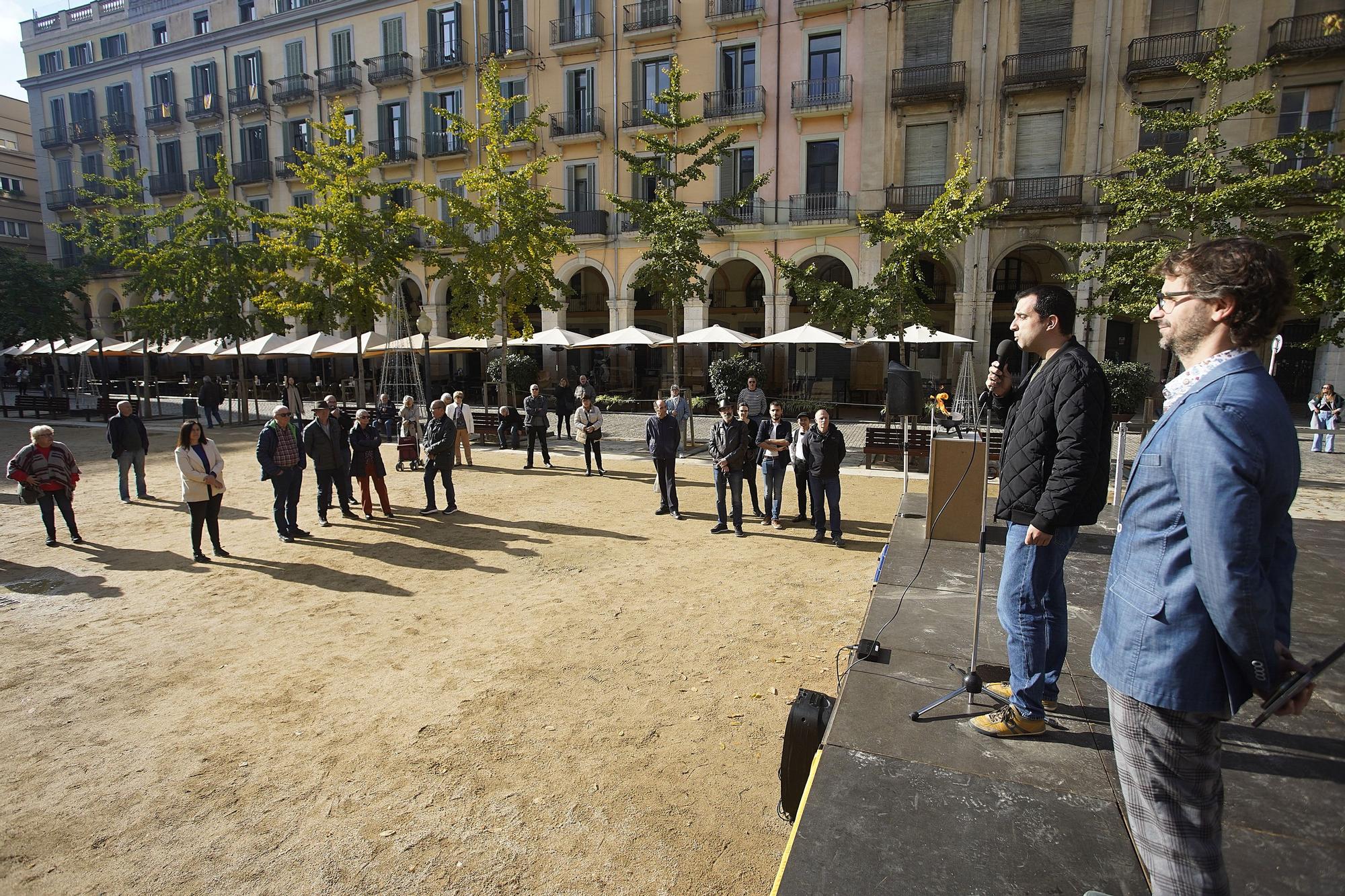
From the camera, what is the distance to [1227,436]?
5.84 feet

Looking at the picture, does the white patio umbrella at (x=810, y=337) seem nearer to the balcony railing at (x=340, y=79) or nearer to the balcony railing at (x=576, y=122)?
the balcony railing at (x=576, y=122)

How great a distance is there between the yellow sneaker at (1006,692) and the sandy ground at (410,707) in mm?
1306

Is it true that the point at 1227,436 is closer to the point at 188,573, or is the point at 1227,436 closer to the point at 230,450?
the point at 188,573

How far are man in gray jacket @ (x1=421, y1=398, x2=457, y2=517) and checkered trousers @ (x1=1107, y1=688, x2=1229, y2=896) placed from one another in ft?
30.4

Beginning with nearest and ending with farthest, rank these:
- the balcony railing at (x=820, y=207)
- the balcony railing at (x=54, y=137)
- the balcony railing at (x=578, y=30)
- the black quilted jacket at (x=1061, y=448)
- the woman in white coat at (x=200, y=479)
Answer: the black quilted jacket at (x=1061, y=448), the woman in white coat at (x=200, y=479), the balcony railing at (x=820, y=207), the balcony railing at (x=578, y=30), the balcony railing at (x=54, y=137)

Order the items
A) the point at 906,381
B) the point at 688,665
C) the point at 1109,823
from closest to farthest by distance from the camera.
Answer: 1. the point at 1109,823
2. the point at 688,665
3. the point at 906,381

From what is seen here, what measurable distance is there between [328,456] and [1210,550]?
9.78m

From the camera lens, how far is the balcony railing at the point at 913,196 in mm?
22094

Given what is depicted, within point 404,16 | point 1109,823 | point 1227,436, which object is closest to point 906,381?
point 1109,823

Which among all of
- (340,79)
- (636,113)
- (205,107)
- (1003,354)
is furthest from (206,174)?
(1003,354)

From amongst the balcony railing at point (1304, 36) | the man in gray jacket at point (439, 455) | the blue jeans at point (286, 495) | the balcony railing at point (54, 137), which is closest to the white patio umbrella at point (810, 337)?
the man in gray jacket at point (439, 455)

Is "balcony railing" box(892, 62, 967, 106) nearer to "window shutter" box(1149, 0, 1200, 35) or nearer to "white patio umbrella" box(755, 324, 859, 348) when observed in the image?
"window shutter" box(1149, 0, 1200, 35)

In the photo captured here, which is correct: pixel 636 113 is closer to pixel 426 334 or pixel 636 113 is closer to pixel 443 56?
pixel 443 56

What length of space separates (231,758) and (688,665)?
3029 mm
